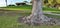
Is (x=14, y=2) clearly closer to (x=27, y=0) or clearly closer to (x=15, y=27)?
(x=27, y=0)

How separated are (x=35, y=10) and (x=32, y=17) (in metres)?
0.46

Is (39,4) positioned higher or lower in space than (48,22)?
higher

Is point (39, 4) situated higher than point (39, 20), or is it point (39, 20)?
point (39, 4)

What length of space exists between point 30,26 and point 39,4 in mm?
1733

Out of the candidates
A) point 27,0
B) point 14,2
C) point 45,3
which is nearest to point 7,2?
point 14,2

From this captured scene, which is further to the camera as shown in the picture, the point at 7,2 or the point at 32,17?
the point at 7,2

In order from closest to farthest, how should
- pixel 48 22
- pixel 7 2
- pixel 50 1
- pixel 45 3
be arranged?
pixel 48 22 → pixel 50 1 → pixel 45 3 → pixel 7 2

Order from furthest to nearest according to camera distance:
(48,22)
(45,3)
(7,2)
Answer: (7,2) < (45,3) < (48,22)

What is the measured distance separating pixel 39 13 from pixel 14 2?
569 inches

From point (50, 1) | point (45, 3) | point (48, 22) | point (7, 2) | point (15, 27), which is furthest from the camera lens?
point (7, 2)

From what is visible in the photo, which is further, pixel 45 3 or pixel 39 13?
pixel 45 3

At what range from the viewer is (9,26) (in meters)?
8.94

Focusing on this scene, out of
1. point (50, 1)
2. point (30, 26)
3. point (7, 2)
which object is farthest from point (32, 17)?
point (7, 2)

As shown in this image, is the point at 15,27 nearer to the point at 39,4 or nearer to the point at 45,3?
the point at 39,4
